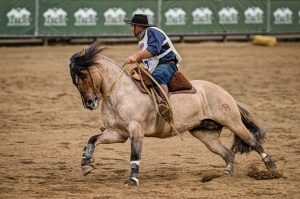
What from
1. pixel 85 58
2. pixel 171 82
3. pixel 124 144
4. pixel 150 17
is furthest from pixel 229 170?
pixel 150 17

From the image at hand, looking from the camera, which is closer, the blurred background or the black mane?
the black mane

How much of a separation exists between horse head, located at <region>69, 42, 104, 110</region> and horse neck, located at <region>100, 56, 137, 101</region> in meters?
0.09

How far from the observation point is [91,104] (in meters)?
9.45

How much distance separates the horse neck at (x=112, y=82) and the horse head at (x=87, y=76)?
93mm

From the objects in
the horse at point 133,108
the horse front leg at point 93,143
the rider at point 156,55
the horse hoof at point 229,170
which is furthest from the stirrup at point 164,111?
the horse hoof at point 229,170

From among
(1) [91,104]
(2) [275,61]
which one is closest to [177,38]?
(2) [275,61]

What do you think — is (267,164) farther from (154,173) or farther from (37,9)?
(37,9)

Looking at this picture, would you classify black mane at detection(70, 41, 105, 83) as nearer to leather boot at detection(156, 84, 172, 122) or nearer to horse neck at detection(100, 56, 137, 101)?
horse neck at detection(100, 56, 137, 101)

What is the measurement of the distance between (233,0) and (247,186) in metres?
15.8

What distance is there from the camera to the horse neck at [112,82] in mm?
9547

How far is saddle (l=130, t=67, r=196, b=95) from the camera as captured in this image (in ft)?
31.7

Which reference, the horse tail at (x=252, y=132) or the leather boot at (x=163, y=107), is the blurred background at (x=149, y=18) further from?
the leather boot at (x=163, y=107)

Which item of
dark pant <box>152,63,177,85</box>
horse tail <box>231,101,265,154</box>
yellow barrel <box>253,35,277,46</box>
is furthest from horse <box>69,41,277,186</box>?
yellow barrel <box>253,35,277,46</box>

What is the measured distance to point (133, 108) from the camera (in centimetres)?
945
